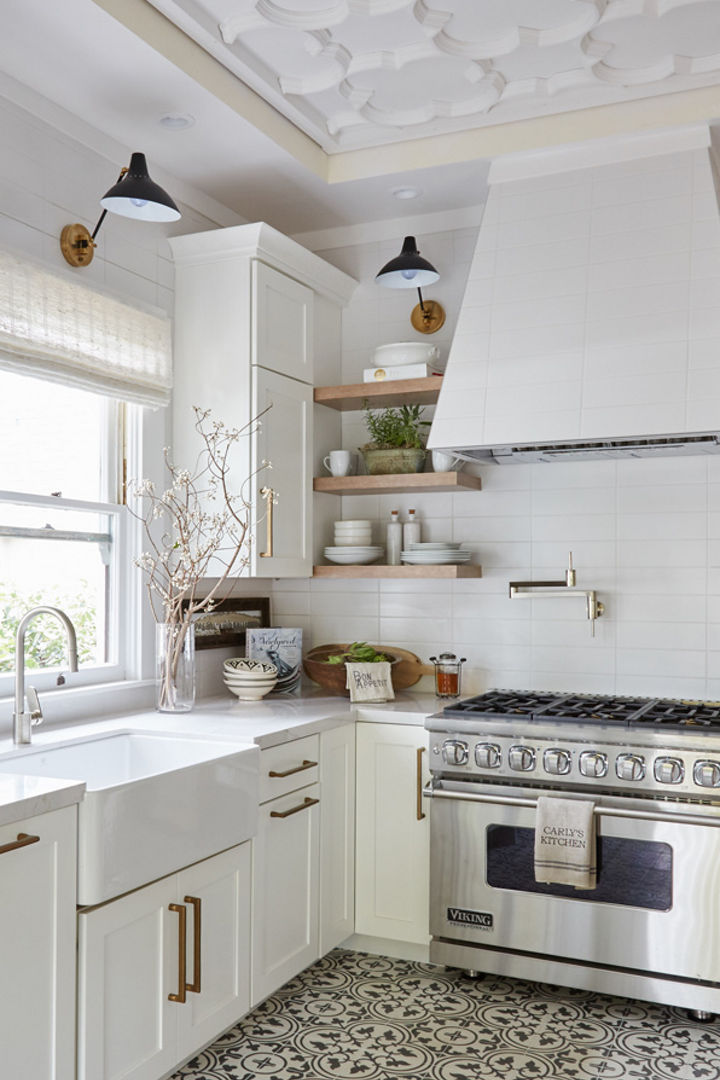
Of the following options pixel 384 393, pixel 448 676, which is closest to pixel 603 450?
pixel 384 393

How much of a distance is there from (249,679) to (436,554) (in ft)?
2.71

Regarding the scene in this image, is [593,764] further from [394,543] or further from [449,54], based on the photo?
[449,54]

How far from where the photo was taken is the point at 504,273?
328cm

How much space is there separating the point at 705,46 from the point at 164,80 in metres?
1.58

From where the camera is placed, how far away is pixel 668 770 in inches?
110

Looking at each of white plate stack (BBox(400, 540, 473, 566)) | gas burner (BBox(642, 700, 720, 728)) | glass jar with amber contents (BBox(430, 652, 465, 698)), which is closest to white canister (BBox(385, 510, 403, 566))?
white plate stack (BBox(400, 540, 473, 566))

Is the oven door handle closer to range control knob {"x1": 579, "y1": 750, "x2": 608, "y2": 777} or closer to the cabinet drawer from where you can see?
range control knob {"x1": 579, "y1": 750, "x2": 608, "y2": 777}

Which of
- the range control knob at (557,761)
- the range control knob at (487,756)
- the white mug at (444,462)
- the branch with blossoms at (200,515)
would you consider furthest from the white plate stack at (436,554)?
the range control knob at (557,761)

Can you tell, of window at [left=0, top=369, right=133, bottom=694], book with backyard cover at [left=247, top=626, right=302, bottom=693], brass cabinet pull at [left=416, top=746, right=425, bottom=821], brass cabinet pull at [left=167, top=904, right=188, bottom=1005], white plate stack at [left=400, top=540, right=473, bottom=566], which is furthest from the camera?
book with backyard cover at [left=247, top=626, right=302, bottom=693]

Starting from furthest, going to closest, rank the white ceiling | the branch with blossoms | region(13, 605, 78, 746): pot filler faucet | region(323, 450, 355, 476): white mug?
region(323, 450, 355, 476): white mug
the branch with blossoms
the white ceiling
region(13, 605, 78, 746): pot filler faucet

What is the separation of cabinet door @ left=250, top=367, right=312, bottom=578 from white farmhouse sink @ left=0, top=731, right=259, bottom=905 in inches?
32.0

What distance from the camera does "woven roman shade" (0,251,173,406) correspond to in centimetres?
266

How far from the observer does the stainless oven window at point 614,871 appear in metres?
2.80

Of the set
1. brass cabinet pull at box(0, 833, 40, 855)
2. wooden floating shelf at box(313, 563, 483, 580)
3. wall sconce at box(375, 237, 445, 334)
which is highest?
wall sconce at box(375, 237, 445, 334)
